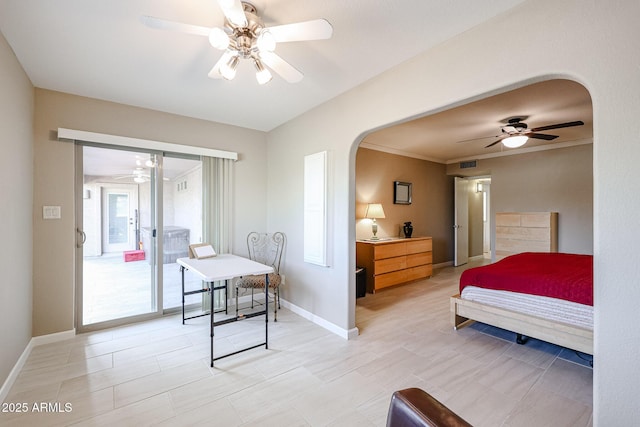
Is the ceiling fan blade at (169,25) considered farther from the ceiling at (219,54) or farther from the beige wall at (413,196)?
the beige wall at (413,196)

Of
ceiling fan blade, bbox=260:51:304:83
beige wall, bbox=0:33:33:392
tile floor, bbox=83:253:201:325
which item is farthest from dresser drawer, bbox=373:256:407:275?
beige wall, bbox=0:33:33:392

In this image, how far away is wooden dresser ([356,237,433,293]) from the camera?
14.6ft

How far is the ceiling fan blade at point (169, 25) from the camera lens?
58.1 inches

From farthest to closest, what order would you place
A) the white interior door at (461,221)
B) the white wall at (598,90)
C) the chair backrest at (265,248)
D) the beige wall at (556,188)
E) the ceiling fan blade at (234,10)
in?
the white interior door at (461,221), the beige wall at (556,188), the chair backrest at (265,248), the ceiling fan blade at (234,10), the white wall at (598,90)

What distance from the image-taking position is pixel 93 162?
10.3 ft

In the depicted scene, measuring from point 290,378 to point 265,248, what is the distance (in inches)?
85.2

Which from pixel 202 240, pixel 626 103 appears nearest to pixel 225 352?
pixel 202 240

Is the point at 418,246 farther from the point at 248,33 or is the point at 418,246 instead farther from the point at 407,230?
the point at 248,33

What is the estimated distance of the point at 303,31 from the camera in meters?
1.57

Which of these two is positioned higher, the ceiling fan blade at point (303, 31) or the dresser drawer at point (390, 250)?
the ceiling fan blade at point (303, 31)

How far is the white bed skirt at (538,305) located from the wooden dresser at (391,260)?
154 centimetres

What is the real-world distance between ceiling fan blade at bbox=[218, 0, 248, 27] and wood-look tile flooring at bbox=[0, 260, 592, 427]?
7.86ft

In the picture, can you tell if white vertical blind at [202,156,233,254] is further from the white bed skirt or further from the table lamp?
the white bed skirt

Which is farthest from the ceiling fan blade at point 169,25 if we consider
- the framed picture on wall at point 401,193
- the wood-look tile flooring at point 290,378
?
the framed picture on wall at point 401,193
